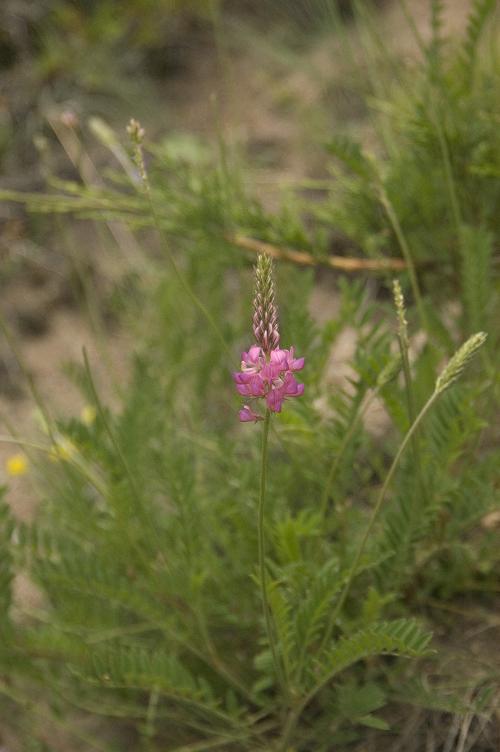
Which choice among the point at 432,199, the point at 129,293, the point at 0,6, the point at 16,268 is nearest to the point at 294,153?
the point at 129,293

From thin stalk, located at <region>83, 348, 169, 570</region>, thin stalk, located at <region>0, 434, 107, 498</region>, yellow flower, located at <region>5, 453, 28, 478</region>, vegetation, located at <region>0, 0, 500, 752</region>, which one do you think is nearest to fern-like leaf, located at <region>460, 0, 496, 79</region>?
vegetation, located at <region>0, 0, 500, 752</region>

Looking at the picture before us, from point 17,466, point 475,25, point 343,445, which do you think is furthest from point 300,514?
point 17,466

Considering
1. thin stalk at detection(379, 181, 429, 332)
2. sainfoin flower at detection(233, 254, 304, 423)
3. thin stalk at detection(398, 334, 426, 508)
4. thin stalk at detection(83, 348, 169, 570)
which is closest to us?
sainfoin flower at detection(233, 254, 304, 423)

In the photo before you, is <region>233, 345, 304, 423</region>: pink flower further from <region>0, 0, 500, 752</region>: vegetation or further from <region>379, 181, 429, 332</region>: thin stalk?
<region>379, 181, 429, 332</region>: thin stalk

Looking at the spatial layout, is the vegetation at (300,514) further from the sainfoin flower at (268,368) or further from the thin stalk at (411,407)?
the sainfoin flower at (268,368)

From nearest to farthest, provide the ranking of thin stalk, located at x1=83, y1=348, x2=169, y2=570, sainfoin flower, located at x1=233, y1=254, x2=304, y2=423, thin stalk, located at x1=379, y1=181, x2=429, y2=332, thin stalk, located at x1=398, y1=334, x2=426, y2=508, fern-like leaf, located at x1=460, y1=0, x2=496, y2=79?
sainfoin flower, located at x1=233, y1=254, x2=304, y2=423, thin stalk, located at x1=398, y1=334, x2=426, y2=508, thin stalk, located at x1=83, y1=348, x2=169, y2=570, thin stalk, located at x1=379, y1=181, x2=429, y2=332, fern-like leaf, located at x1=460, y1=0, x2=496, y2=79

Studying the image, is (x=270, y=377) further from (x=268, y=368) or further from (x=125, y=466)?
(x=125, y=466)

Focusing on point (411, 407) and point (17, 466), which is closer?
point (411, 407)

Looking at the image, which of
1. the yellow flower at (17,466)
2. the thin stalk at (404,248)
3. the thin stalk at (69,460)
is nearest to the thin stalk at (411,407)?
the thin stalk at (404,248)

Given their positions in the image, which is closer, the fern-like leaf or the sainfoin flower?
the sainfoin flower

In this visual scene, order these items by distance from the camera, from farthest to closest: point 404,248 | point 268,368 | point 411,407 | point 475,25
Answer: point 475,25
point 404,248
point 411,407
point 268,368
